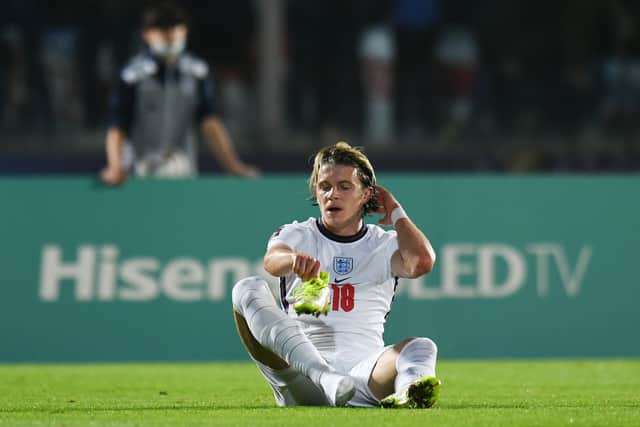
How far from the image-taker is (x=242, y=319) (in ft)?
19.5

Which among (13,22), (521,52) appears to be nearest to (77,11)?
(13,22)

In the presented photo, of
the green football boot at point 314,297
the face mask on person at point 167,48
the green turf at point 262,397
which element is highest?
the face mask on person at point 167,48

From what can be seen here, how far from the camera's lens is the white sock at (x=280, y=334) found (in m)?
5.75

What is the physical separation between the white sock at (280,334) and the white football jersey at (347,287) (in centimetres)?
19

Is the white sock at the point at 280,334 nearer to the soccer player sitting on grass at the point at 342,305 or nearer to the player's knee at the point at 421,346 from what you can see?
the soccer player sitting on grass at the point at 342,305

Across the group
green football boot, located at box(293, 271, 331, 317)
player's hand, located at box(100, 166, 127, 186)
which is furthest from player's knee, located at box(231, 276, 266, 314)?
player's hand, located at box(100, 166, 127, 186)

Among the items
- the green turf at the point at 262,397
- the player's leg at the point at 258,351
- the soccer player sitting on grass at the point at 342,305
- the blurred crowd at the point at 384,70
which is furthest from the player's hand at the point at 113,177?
the blurred crowd at the point at 384,70

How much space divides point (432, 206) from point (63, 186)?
2657mm

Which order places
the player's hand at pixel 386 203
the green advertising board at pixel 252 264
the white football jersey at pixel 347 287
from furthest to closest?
the green advertising board at pixel 252 264 → the player's hand at pixel 386 203 → the white football jersey at pixel 347 287

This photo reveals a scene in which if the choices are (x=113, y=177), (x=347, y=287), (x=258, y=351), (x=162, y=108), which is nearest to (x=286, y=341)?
(x=258, y=351)

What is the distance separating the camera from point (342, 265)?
6.10m

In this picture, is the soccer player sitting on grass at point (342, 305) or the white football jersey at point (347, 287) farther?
the white football jersey at point (347, 287)

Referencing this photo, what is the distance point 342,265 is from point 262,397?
1.14 m

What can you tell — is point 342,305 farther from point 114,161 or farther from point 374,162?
point 374,162
